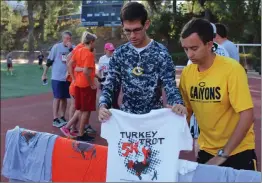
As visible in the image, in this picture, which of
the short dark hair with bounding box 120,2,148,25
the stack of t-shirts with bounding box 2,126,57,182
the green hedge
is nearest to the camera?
the short dark hair with bounding box 120,2,148,25

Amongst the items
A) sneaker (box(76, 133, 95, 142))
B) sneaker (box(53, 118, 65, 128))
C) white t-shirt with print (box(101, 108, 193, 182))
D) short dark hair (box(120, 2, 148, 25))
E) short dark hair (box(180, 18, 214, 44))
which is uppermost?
short dark hair (box(120, 2, 148, 25))

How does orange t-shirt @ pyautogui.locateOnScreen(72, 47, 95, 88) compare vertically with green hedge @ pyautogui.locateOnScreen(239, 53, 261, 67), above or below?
above

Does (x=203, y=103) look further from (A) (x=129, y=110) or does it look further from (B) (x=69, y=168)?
(B) (x=69, y=168)

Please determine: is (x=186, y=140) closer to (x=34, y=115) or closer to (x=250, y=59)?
(x=34, y=115)

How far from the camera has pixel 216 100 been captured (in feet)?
8.71

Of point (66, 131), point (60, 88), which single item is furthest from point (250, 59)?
point (66, 131)

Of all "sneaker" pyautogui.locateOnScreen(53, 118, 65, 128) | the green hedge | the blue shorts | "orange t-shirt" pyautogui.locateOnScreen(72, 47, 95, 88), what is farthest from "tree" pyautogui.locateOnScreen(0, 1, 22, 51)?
"orange t-shirt" pyautogui.locateOnScreen(72, 47, 95, 88)

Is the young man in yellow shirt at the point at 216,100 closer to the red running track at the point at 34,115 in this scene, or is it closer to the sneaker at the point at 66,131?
the red running track at the point at 34,115

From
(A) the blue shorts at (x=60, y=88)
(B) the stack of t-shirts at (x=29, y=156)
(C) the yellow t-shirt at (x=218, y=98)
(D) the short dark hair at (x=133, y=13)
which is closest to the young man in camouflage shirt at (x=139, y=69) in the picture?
(D) the short dark hair at (x=133, y=13)

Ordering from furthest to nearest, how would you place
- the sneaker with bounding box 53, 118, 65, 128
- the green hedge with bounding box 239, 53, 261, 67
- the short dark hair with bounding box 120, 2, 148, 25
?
the green hedge with bounding box 239, 53, 261, 67
the sneaker with bounding box 53, 118, 65, 128
the short dark hair with bounding box 120, 2, 148, 25

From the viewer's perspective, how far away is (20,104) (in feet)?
39.6

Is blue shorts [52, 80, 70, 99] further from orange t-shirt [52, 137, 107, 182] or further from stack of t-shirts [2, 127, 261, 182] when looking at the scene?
orange t-shirt [52, 137, 107, 182]

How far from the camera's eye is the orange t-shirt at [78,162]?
11.0 feet

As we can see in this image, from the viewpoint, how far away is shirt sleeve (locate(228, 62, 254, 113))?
8.36 ft
